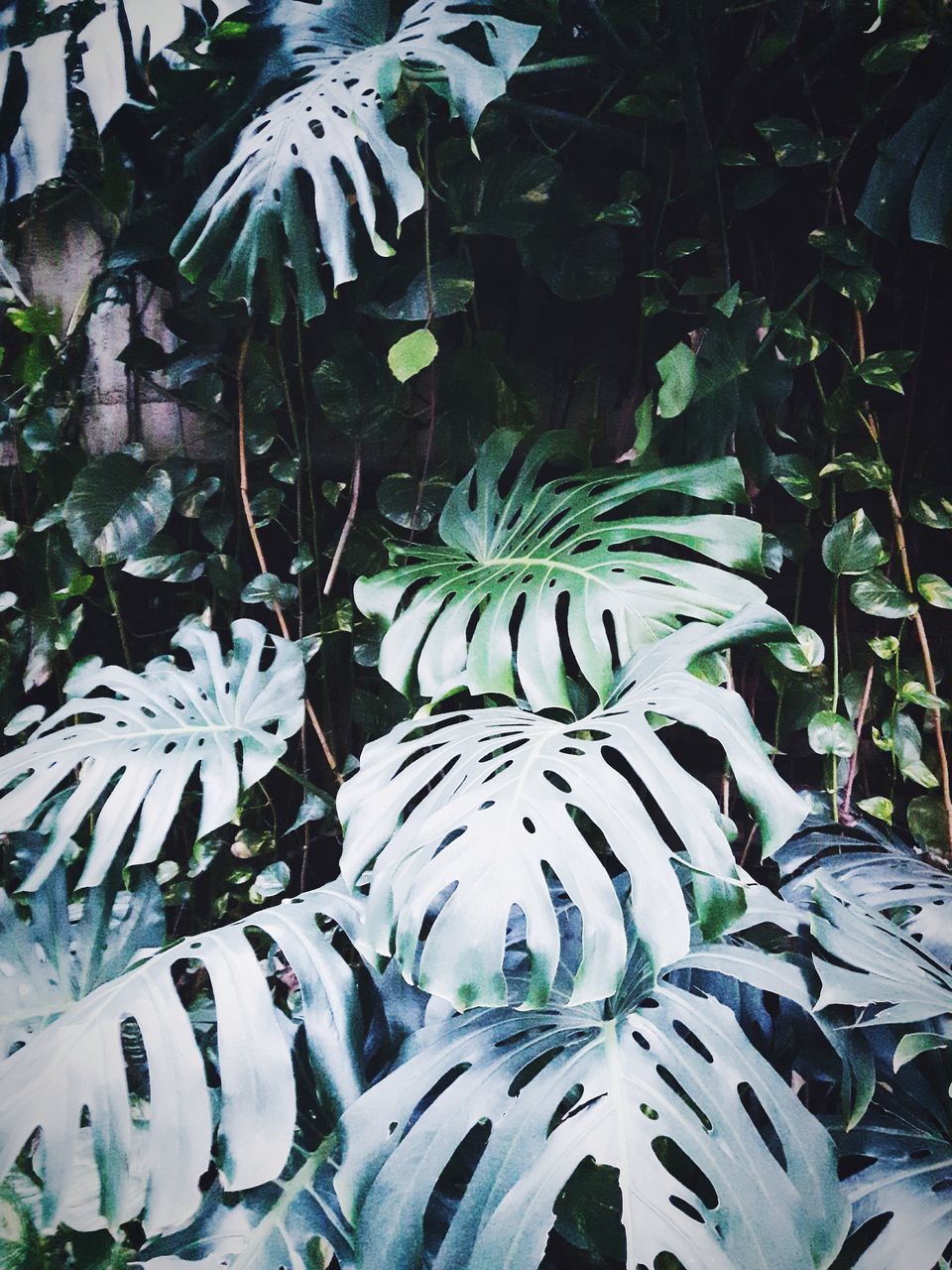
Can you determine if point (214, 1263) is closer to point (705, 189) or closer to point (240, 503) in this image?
point (240, 503)

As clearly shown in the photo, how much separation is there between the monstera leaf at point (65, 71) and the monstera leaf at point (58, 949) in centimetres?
80

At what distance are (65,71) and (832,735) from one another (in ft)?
4.18

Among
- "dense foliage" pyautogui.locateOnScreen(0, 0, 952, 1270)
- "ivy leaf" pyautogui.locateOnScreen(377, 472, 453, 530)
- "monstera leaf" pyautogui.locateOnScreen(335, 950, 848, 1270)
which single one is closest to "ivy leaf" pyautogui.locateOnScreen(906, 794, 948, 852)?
"dense foliage" pyautogui.locateOnScreen(0, 0, 952, 1270)

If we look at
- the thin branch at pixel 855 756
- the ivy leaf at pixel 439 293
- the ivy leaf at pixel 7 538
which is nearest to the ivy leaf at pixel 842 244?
the ivy leaf at pixel 439 293

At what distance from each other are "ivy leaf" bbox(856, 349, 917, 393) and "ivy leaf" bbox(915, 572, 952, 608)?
10.9 inches

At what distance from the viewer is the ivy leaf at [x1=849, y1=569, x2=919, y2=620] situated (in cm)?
118

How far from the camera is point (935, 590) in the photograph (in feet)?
3.83

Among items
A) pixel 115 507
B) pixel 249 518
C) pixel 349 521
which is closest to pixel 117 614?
pixel 115 507

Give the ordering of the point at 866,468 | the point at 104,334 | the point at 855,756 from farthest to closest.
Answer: the point at 104,334 < the point at 855,756 < the point at 866,468

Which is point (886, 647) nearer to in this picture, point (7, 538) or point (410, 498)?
point (410, 498)

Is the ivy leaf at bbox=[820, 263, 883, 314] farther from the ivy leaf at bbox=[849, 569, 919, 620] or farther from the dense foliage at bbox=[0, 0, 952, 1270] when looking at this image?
the ivy leaf at bbox=[849, 569, 919, 620]

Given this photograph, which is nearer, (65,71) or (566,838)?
(566,838)

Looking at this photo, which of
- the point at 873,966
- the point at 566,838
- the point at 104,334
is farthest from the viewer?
the point at 104,334

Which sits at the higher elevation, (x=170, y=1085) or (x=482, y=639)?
(x=482, y=639)
